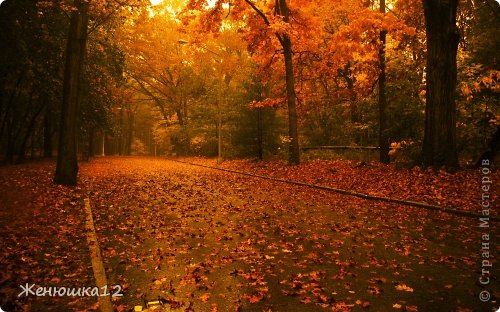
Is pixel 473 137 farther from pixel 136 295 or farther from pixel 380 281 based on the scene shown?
pixel 136 295

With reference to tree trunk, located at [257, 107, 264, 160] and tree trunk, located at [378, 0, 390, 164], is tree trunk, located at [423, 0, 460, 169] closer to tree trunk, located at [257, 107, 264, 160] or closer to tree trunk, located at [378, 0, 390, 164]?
tree trunk, located at [378, 0, 390, 164]

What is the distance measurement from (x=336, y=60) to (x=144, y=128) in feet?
214

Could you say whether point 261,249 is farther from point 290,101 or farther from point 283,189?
point 290,101

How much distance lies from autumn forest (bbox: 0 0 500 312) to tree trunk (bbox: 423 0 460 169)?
0.05 metres

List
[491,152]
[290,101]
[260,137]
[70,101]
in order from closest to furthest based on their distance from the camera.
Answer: [491,152] < [70,101] < [290,101] < [260,137]

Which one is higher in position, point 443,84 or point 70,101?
point 443,84

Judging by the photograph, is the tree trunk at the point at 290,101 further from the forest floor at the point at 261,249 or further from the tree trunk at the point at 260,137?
the forest floor at the point at 261,249

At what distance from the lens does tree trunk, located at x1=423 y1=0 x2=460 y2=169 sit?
1328 centimetres

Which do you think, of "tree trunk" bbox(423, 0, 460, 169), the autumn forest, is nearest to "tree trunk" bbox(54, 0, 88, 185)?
the autumn forest

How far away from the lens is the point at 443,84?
13375 mm

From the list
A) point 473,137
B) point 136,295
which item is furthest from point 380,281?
point 473,137

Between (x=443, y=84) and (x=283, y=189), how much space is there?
24.7 feet

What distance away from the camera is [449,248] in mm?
6801

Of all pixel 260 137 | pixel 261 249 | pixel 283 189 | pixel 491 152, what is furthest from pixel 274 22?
pixel 261 249
